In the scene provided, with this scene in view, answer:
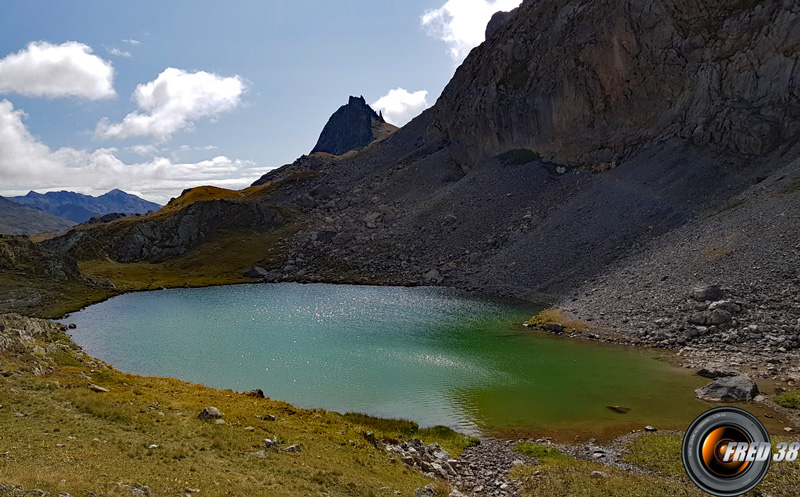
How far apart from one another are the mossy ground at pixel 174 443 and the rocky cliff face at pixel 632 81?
8421cm

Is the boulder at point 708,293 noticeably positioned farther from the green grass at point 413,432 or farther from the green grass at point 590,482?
the green grass at point 413,432

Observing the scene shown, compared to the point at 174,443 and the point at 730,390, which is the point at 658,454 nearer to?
the point at 730,390

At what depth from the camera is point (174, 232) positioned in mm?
131375

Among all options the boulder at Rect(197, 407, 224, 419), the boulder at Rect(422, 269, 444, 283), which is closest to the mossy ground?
the boulder at Rect(197, 407, 224, 419)

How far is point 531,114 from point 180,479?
118 m

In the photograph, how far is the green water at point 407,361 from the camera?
114ft

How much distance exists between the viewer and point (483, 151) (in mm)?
131500

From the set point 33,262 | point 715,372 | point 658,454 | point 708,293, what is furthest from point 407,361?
point 33,262

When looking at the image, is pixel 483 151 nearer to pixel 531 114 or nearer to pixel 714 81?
pixel 531 114

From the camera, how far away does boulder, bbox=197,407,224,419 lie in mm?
26047
